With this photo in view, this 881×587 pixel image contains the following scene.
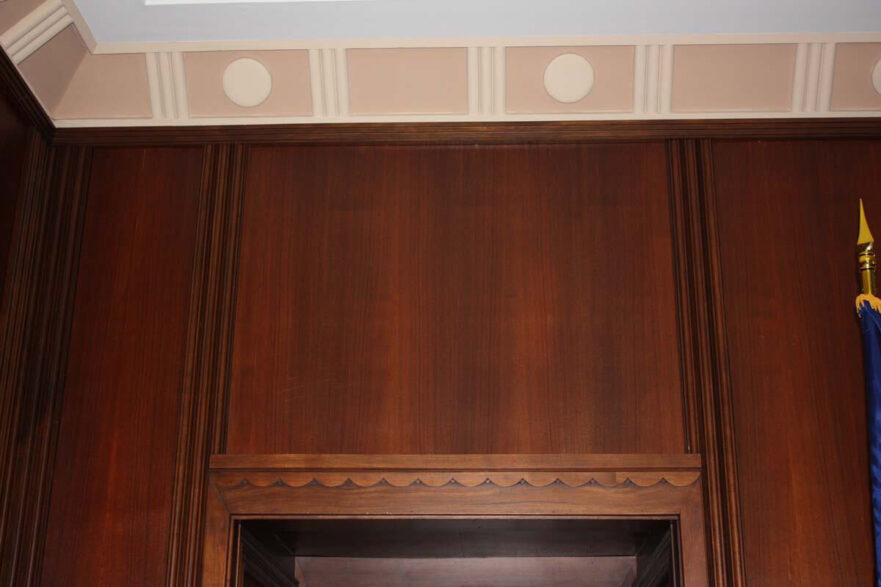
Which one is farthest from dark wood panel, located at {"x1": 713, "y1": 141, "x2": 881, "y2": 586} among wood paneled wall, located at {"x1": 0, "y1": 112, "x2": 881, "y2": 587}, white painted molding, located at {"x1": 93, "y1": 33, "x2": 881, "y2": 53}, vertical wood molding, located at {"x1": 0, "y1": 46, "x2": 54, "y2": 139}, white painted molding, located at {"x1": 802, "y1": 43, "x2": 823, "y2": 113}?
vertical wood molding, located at {"x1": 0, "y1": 46, "x2": 54, "y2": 139}

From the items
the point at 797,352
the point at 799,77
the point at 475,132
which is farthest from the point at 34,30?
the point at 797,352

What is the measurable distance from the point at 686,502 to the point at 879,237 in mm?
1150

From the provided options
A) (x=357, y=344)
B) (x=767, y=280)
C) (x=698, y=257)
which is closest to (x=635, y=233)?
(x=698, y=257)

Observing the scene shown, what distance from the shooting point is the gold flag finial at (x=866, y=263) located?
3424mm

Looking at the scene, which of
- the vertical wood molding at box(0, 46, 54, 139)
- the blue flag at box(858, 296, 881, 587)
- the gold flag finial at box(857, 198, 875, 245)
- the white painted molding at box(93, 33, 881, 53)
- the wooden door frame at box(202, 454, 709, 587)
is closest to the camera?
the blue flag at box(858, 296, 881, 587)

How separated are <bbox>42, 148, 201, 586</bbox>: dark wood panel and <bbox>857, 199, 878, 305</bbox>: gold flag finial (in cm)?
226

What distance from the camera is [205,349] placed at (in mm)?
3471

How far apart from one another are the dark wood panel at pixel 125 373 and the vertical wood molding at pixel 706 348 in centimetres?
168

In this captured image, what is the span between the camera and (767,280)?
3.52 metres

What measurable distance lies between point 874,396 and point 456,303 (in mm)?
1358

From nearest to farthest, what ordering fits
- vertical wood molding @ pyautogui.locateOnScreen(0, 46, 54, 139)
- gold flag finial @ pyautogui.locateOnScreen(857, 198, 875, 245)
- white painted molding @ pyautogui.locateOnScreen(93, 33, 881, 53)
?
vertical wood molding @ pyautogui.locateOnScreen(0, 46, 54, 139) < gold flag finial @ pyautogui.locateOnScreen(857, 198, 875, 245) < white painted molding @ pyautogui.locateOnScreen(93, 33, 881, 53)

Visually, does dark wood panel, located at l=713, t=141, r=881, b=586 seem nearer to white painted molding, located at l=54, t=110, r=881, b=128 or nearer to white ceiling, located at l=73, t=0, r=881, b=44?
white painted molding, located at l=54, t=110, r=881, b=128

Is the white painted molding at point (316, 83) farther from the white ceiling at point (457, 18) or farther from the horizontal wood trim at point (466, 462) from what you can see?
the horizontal wood trim at point (466, 462)

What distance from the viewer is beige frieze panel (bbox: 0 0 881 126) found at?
11.9ft
